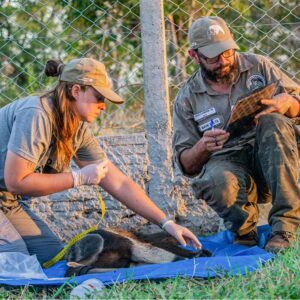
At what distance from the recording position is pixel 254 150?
15.0ft

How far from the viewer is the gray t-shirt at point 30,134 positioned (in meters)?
3.96

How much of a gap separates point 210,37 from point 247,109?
0.55m

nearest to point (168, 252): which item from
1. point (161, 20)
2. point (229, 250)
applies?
point (229, 250)

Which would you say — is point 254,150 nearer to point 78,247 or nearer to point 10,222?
point 78,247

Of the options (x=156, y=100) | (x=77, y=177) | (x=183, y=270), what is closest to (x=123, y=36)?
(x=156, y=100)

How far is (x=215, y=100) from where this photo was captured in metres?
4.71

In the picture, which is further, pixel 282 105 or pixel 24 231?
pixel 24 231

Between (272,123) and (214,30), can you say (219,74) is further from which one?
(272,123)

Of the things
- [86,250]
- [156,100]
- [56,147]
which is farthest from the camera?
[156,100]

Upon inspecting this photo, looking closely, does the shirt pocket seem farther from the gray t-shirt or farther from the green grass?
the green grass

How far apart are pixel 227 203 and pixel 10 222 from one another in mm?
1361

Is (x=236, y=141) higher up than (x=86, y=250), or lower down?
higher up

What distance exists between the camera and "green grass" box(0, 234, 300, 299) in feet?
10.3

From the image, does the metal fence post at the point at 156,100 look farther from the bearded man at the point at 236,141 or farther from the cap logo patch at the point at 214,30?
the cap logo patch at the point at 214,30
